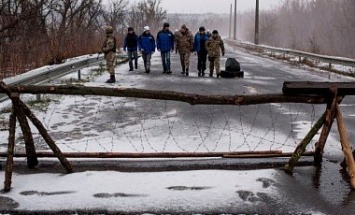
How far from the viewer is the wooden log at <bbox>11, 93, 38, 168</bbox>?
16.1 feet

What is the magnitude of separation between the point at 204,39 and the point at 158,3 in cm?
4244

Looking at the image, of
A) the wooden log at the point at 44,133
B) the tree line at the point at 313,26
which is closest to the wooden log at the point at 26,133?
the wooden log at the point at 44,133

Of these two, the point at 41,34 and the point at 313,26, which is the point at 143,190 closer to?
the point at 41,34

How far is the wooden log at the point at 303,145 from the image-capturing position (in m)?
5.12

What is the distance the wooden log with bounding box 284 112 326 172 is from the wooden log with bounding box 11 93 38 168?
3158 mm

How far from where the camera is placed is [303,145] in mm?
5129

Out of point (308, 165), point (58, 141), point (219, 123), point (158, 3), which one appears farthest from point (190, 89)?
point (158, 3)

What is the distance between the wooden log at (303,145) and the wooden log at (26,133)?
124 inches

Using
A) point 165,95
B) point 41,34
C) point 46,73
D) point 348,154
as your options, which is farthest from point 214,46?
point 348,154

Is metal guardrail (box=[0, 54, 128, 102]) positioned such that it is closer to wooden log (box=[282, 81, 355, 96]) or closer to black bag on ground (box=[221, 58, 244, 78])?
black bag on ground (box=[221, 58, 244, 78])

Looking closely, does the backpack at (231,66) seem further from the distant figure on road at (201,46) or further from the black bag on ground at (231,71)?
the distant figure on road at (201,46)

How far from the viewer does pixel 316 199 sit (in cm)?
444

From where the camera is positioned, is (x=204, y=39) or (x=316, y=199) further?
(x=204, y=39)

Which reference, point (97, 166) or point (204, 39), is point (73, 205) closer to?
point (97, 166)
